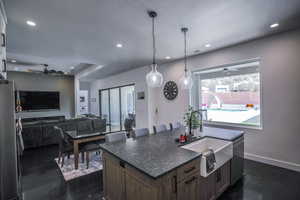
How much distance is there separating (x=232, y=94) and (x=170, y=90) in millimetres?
1933

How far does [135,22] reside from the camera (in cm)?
242

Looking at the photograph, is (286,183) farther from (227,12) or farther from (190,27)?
(190,27)

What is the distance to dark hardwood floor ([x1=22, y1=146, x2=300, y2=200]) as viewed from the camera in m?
2.24

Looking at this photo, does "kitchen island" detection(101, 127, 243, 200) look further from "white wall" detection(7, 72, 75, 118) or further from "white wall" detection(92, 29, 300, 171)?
"white wall" detection(7, 72, 75, 118)

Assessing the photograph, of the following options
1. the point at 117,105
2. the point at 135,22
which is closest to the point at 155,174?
the point at 135,22

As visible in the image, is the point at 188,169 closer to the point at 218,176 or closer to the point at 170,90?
the point at 218,176

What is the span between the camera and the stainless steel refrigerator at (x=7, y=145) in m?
1.96

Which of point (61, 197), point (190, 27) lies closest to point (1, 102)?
point (61, 197)

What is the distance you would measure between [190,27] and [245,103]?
100 inches

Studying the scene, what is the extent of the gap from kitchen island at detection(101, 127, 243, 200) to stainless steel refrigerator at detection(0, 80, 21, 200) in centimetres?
128

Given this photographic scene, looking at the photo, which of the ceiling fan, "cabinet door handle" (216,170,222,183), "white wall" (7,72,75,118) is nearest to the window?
"cabinet door handle" (216,170,222,183)

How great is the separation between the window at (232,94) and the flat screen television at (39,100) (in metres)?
7.26

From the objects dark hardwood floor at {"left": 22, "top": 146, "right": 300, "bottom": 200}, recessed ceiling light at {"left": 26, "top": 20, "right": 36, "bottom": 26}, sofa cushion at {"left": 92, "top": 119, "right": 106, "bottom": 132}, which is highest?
recessed ceiling light at {"left": 26, "top": 20, "right": 36, "bottom": 26}

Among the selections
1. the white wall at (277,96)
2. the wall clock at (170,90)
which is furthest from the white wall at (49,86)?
the white wall at (277,96)
